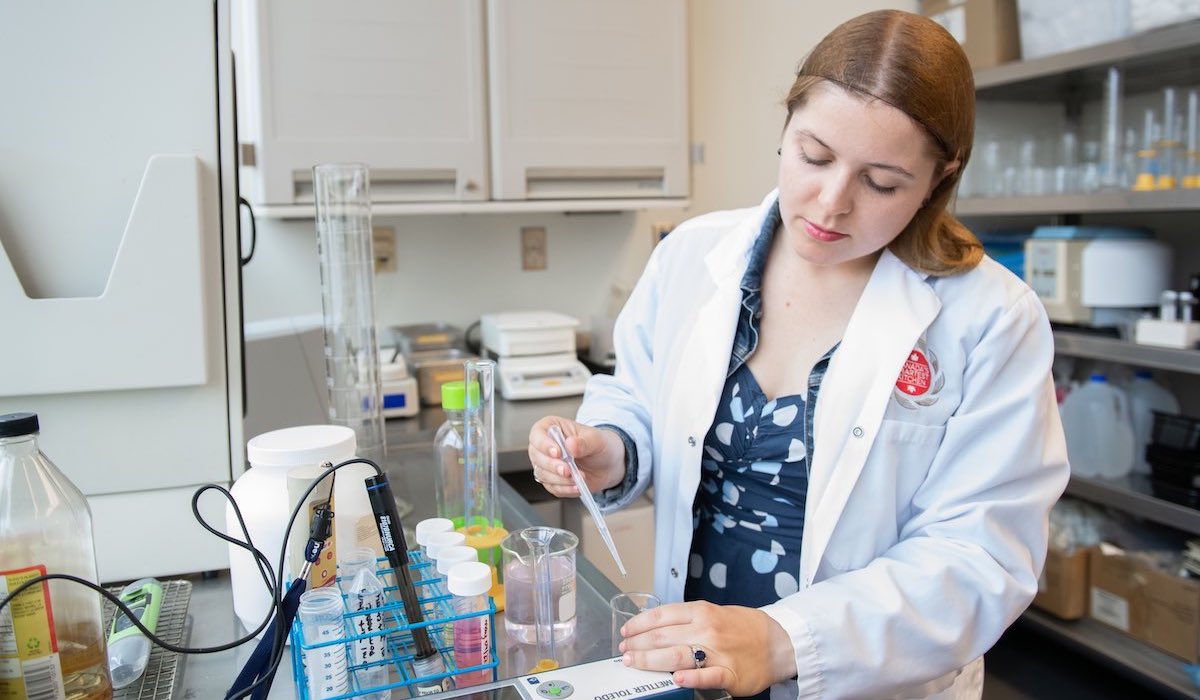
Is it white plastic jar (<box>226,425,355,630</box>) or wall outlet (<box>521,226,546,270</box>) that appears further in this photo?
wall outlet (<box>521,226,546,270</box>)

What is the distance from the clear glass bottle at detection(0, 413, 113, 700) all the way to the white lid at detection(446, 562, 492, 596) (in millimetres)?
323

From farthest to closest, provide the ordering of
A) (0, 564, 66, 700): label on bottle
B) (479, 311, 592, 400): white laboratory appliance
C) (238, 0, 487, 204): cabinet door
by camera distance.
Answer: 1. (479, 311, 592, 400): white laboratory appliance
2. (238, 0, 487, 204): cabinet door
3. (0, 564, 66, 700): label on bottle

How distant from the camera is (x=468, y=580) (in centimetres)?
83

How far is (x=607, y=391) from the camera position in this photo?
4.67 feet

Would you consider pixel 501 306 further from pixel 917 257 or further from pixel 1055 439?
pixel 1055 439

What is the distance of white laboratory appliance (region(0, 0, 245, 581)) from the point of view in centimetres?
101

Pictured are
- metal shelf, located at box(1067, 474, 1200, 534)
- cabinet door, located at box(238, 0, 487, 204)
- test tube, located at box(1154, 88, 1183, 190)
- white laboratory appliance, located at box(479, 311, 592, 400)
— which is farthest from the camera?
white laboratory appliance, located at box(479, 311, 592, 400)

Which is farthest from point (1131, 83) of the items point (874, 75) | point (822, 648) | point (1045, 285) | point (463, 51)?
point (822, 648)

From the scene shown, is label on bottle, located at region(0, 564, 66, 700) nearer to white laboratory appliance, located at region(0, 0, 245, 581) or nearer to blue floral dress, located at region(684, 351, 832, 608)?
white laboratory appliance, located at region(0, 0, 245, 581)

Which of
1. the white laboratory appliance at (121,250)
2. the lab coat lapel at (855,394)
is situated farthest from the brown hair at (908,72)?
the white laboratory appliance at (121,250)

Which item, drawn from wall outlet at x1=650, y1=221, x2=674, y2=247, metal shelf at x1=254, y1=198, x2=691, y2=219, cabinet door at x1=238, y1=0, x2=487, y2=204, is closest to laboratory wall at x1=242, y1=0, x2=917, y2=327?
wall outlet at x1=650, y1=221, x2=674, y2=247

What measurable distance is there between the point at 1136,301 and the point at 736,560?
1740 millimetres

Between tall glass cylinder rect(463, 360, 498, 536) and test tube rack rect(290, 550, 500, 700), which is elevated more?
tall glass cylinder rect(463, 360, 498, 536)

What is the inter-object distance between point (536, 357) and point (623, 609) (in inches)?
60.4
